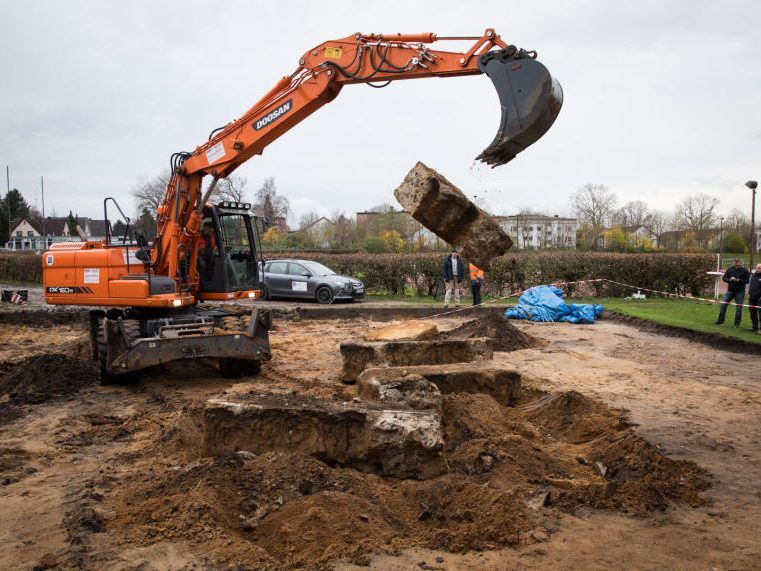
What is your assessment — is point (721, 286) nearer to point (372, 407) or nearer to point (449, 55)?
point (449, 55)

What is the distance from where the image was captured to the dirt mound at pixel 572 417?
20.9 feet

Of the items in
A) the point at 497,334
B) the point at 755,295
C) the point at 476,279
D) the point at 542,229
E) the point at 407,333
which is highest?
the point at 542,229

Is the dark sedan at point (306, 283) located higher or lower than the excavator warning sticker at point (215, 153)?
lower

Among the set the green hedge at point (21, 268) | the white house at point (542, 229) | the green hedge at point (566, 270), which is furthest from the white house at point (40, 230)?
the green hedge at point (566, 270)

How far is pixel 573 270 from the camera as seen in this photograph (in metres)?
20.8

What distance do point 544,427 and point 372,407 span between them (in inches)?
92.1

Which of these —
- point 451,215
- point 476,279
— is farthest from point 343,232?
point 451,215

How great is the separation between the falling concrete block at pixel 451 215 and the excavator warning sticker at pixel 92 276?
15.2ft

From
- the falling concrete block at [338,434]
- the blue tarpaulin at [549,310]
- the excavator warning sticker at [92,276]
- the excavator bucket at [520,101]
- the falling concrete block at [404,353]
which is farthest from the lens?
the blue tarpaulin at [549,310]

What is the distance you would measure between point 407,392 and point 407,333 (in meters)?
4.27

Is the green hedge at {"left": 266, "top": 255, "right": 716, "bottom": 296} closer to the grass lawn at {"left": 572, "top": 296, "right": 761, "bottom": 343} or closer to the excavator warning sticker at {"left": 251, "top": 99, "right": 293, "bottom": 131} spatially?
the grass lawn at {"left": 572, "top": 296, "right": 761, "bottom": 343}

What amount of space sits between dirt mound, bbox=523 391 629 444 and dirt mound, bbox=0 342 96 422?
6.12 m

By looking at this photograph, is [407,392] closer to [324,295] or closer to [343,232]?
[324,295]

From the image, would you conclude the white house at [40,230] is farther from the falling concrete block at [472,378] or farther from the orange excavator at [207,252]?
the falling concrete block at [472,378]
